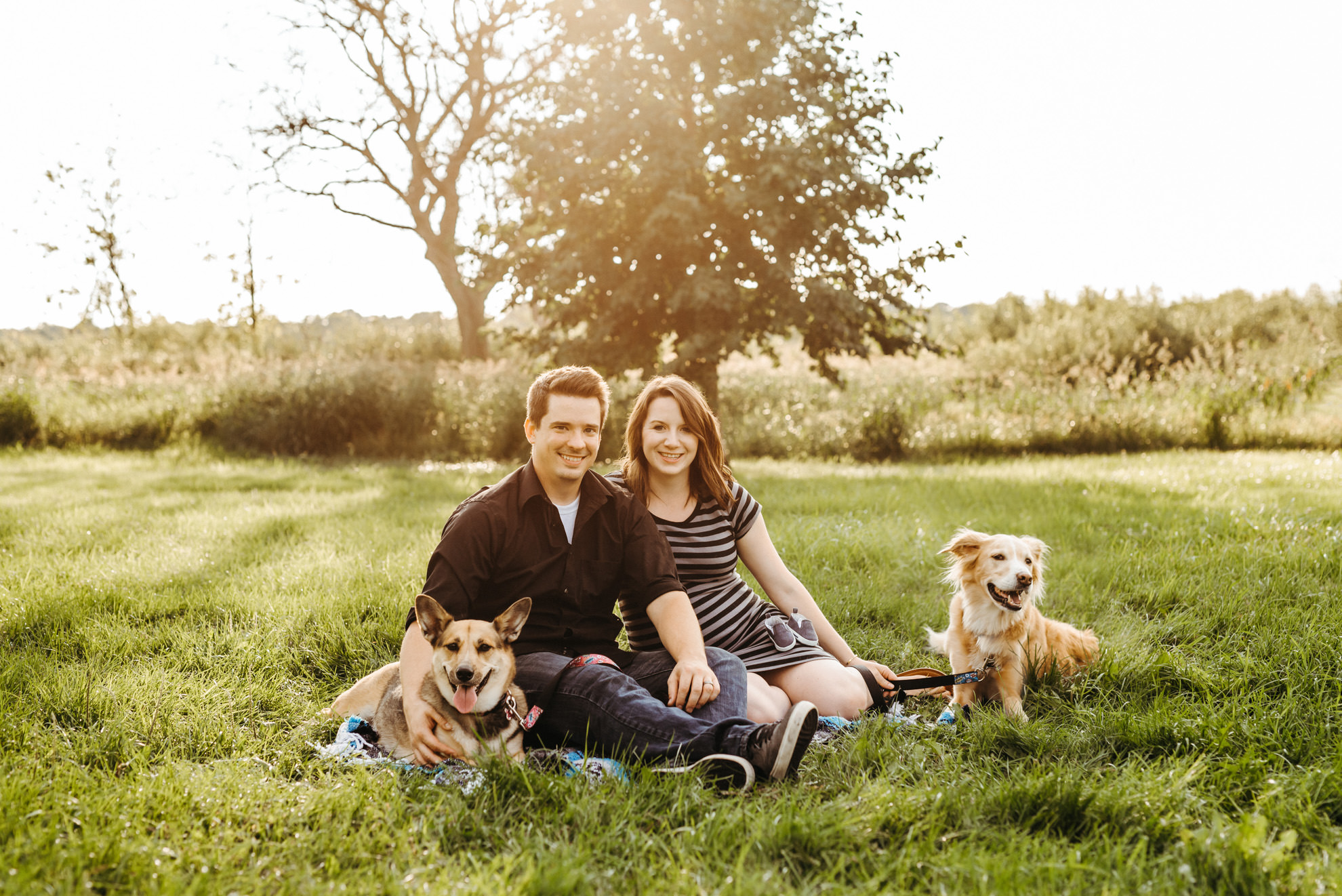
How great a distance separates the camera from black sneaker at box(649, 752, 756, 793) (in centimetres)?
237

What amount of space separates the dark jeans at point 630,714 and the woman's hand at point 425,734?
32 cm

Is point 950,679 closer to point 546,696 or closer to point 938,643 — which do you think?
point 938,643

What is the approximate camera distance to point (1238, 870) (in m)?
1.89

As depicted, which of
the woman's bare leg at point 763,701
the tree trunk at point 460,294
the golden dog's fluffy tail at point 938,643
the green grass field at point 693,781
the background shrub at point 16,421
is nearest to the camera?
the green grass field at point 693,781

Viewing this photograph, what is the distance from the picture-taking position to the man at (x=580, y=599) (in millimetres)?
2545

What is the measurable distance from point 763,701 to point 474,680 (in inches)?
46.5

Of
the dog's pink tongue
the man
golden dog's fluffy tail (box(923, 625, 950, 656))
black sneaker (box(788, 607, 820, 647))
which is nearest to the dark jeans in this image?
the man

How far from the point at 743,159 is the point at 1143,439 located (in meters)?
6.83

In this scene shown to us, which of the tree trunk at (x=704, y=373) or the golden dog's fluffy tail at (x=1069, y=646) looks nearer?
the golden dog's fluffy tail at (x=1069, y=646)

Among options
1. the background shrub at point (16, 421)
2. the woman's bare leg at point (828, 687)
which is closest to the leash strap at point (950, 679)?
the woman's bare leg at point (828, 687)

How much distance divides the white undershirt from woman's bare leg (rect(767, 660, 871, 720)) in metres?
1.13

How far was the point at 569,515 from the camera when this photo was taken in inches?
116

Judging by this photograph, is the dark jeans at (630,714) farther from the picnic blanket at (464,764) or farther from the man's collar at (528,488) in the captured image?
the man's collar at (528,488)

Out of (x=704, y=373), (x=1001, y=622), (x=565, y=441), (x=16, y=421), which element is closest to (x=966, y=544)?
(x=1001, y=622)
